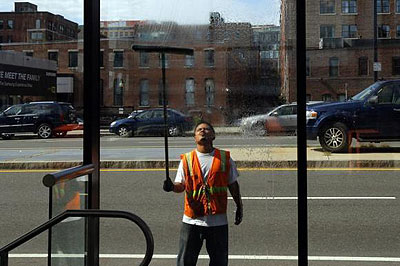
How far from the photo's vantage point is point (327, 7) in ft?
12.3

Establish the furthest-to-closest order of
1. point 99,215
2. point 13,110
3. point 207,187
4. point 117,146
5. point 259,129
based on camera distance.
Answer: point 117,146
point 13,110
point 259,129
point 207,187
point 99,215

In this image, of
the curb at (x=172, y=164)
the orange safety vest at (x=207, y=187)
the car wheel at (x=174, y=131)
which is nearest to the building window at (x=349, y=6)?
the orange safety vest at (x=207, y=187)

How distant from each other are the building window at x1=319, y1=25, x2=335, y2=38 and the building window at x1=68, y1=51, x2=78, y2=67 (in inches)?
70.2

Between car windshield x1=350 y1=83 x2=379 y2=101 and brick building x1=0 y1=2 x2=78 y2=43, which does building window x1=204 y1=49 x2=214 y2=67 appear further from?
car windshield x1=350 y1=83 x2=379 y2=101

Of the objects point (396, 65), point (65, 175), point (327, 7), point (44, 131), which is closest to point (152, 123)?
point (65, 175)

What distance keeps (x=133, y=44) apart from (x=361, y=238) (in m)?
3.55

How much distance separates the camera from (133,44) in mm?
3652

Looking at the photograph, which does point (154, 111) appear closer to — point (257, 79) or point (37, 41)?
point (257, 79)

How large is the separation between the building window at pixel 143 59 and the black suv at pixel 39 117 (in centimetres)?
75

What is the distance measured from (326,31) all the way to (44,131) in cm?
357

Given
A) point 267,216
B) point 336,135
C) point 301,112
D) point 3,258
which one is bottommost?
point 267,216

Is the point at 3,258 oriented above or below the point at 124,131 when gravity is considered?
below

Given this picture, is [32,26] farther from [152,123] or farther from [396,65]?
[396,65]

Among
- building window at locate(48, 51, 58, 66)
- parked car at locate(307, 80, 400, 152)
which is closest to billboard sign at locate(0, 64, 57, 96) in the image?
building window at locate(48, 51, 58, 66)
